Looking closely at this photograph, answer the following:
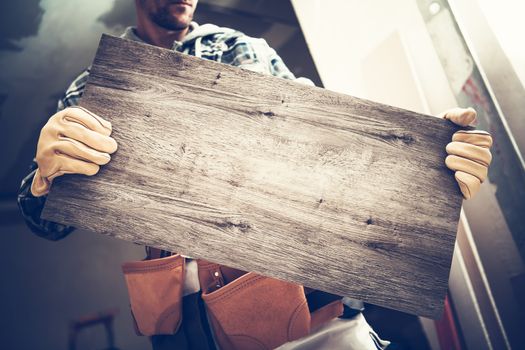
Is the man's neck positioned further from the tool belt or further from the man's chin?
the tool belt

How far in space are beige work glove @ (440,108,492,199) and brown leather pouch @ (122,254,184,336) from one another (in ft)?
2.43

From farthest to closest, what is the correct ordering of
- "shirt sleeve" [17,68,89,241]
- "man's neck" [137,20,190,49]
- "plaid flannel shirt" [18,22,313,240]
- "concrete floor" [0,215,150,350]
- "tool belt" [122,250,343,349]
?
1. "concrete floor" [0,215,150,350]
2. "man's neck" [137,20,190,49]
3. "plaid flannel shirt" [18,22,313,240]
4. "shirt sleeve" [17,68,89,241]
5. "tool belt" [122,250,343,349]

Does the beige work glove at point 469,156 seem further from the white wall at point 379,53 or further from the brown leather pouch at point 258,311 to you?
the brown leather pouch at point 258,311

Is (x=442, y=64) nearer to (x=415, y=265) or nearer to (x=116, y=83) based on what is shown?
(x=415, y=265)

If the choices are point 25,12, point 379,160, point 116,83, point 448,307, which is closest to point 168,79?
point 116,83

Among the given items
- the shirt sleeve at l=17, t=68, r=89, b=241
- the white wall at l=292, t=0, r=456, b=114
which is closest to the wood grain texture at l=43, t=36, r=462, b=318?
the shirt sleeve at l=17, t=68, r=89, b=241

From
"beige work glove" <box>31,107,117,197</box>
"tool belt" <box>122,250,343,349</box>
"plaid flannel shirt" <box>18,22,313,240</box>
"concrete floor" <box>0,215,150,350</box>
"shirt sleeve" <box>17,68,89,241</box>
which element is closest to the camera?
"beige work glove" <box>31,107,117,197</box>

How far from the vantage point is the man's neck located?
1.32 m

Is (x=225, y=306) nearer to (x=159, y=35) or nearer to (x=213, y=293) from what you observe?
(x=213, y=293)

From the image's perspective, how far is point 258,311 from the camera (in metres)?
0.84

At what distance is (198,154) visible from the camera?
0.80 meters

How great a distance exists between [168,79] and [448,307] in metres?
1.20

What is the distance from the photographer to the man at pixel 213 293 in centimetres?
75

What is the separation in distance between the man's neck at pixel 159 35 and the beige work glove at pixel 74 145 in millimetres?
687
